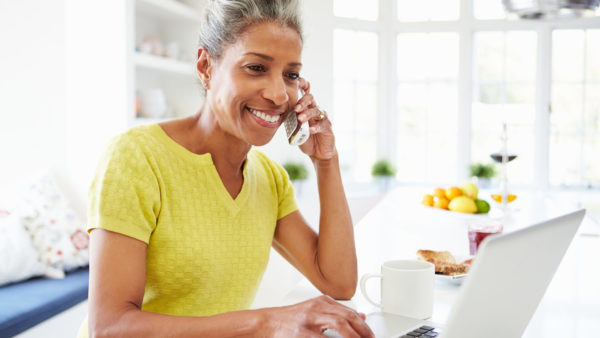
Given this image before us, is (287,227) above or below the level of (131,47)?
below

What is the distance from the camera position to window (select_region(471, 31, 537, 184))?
5418 millimetres

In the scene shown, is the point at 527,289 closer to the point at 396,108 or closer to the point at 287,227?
the point at 287,227

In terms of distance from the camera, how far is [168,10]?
155 inches

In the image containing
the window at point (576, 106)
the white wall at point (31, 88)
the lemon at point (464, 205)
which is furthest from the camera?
the window at point (576, 106)

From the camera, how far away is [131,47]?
3420 millimetres

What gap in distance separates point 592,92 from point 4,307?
5.17 metres

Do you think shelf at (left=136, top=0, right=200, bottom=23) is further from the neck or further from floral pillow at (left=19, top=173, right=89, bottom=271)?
the neck

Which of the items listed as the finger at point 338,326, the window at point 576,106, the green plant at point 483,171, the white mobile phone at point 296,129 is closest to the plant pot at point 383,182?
the green plant at point 483,171

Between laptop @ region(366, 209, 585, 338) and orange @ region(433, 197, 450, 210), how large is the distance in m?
A: 1.49

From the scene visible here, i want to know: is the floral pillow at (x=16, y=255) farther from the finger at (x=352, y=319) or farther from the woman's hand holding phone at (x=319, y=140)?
the finger at (x=352, y=319)

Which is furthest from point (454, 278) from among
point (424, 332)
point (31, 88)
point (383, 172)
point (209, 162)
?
point (383, 172)

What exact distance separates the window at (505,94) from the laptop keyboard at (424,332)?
4.79m

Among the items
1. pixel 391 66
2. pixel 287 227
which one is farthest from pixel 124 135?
pixel 391 66

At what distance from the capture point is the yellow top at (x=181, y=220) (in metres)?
1.07
